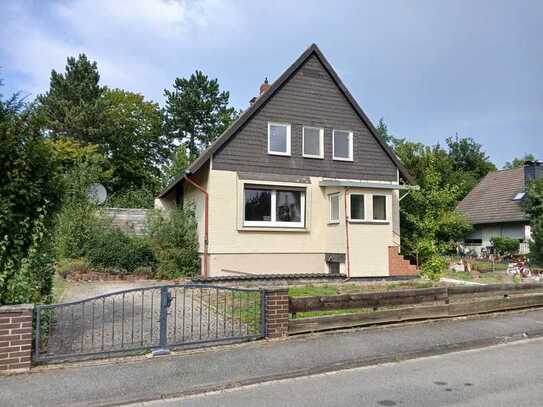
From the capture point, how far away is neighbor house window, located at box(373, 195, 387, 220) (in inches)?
695

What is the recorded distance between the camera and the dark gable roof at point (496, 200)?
96.5 ft

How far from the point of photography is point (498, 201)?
1234 inches

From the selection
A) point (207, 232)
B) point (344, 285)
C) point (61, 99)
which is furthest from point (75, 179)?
point (61, 99)

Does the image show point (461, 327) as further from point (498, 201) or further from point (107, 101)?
point (107, 101)

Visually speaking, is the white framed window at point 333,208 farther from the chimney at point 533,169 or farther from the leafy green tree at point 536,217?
the chimney at point 533,169

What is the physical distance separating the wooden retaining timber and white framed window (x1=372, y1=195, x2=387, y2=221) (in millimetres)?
6270

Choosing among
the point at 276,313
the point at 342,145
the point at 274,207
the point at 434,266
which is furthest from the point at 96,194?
the point at 276,313

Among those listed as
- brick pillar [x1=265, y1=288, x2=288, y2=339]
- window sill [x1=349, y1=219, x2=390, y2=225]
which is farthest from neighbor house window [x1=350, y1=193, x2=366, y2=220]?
brick pillar [x1=265, y1=288, x2=288, y2=339]

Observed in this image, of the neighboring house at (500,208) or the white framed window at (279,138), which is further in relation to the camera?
the neighboring house at (500,208)

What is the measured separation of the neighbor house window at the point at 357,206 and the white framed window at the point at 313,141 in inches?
78.5

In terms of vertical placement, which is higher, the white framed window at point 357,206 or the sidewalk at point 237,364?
the white framed window at point 357,206

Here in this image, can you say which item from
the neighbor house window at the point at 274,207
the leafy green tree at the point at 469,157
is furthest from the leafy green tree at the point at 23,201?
the leafy green tree at the point at 469,157

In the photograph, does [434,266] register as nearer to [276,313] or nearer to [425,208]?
[425,208]

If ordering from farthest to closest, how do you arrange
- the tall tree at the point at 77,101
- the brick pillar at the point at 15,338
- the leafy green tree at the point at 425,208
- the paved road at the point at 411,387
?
the tall tree at the point at 77,101
the leafy green tree at the point at 425,208
the brick pillar at the point at 15,338
the paved road at the point at 411,387
